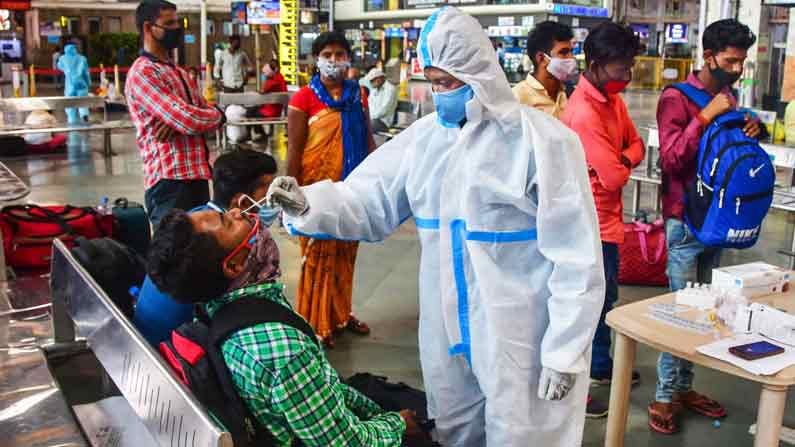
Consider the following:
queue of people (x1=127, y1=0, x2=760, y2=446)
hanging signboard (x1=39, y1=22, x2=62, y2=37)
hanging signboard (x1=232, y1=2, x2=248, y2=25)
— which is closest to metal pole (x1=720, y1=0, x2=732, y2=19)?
queue of people (x1=127, y1=0, x2=760, y2=446)

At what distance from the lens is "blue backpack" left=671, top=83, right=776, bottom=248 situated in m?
2.96

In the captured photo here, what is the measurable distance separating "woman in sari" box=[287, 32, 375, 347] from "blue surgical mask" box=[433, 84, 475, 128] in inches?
72.3

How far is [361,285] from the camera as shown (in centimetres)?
537

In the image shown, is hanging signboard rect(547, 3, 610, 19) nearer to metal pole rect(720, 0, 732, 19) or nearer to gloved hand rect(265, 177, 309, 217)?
metal pole rect(720, 0, 732, 19)

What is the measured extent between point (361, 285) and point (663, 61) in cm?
2540

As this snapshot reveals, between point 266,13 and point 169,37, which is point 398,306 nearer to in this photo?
point 169,37

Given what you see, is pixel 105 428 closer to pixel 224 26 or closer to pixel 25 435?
pixel 25 435

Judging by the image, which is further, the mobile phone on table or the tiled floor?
the tiled floor

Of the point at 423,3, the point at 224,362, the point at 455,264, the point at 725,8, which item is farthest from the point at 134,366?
the point at 423,3

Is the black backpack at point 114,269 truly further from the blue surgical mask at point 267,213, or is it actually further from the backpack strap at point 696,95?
the backpack strap at point 696,95

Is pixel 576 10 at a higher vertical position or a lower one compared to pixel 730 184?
higher

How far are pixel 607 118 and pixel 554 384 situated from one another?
1.65 meters

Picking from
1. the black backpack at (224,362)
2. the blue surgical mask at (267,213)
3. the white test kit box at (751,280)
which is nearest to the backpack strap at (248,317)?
the black backpack at (224,362)

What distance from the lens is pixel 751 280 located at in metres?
2.88
